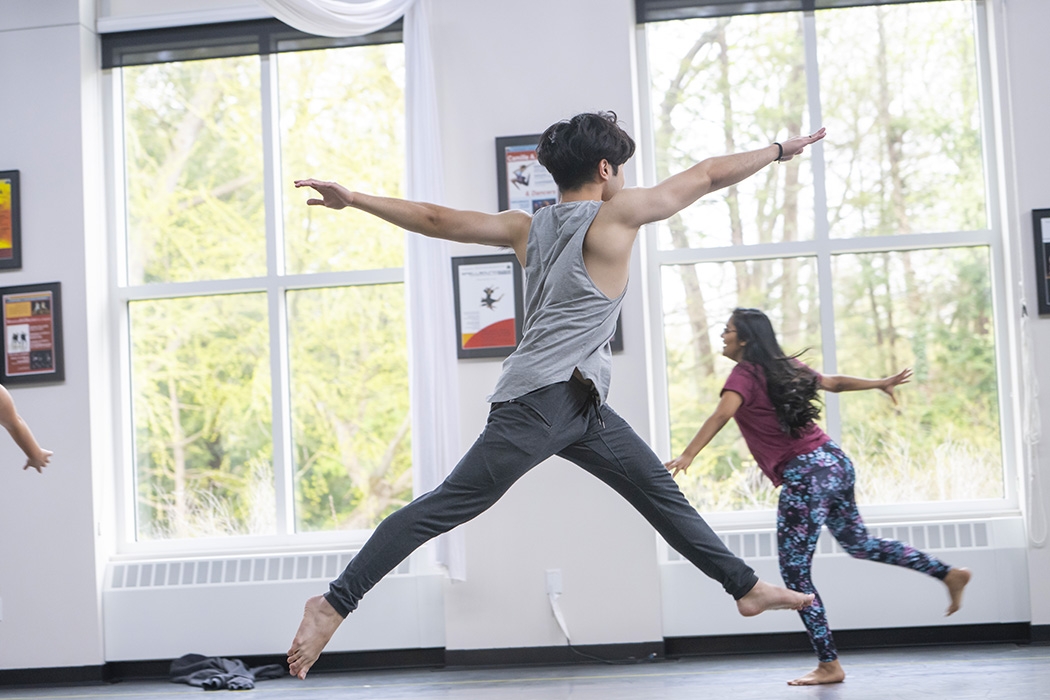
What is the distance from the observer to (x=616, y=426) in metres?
2.64

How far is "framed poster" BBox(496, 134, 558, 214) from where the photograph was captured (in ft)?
14.9

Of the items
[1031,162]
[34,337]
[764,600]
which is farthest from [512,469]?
[34,337]

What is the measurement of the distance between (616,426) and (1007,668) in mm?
2152

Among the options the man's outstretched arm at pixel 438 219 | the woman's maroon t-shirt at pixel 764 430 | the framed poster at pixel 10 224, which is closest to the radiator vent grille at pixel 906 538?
the woman's maroon t-shirt at pixel 764 430

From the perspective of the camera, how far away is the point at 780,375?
3.61m

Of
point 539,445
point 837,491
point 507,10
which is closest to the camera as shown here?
point 539,445

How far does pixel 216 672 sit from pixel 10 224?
2296 mm

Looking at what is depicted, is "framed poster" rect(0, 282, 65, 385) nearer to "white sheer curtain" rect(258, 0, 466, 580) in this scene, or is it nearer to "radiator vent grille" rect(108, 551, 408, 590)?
"radiator vent grille" rect(108, 551, 408, 590)

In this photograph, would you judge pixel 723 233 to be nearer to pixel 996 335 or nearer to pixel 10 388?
pixel 996 335

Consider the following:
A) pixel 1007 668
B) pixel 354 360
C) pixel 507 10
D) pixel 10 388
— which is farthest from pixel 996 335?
pixel 10 388

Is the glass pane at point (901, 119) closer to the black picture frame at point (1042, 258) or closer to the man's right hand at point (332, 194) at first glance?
the black picture frame at point (1042, 258)

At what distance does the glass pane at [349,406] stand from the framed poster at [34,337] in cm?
107

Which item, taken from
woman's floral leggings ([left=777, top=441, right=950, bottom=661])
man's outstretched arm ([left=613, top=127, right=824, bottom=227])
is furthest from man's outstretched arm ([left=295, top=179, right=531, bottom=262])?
woman's floral leggings ([left=777, top=441, right=950, bottom=661])

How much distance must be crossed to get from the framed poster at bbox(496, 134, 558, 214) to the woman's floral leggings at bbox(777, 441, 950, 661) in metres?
1.70
